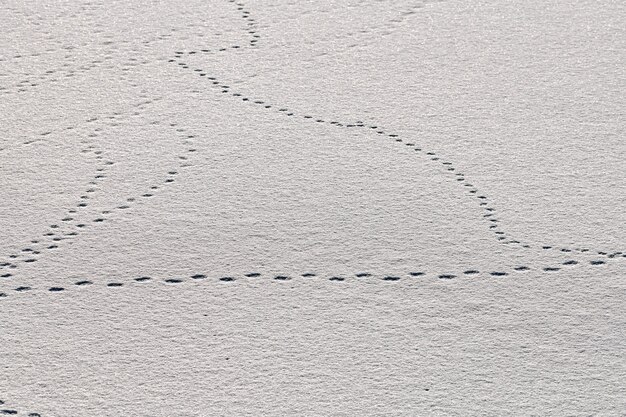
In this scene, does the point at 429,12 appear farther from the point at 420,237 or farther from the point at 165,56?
the point at 420,237

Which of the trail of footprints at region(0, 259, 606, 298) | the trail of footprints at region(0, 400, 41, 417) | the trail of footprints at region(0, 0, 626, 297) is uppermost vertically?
the trail of footprints at region(0, 0, 626, 297)

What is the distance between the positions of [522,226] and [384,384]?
1.93 feet

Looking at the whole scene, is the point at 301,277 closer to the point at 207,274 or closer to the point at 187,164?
the point at 207,274

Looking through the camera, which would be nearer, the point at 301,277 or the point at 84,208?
the point at 301,277

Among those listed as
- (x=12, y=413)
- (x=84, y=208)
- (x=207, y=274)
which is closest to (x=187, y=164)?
(x=84, y=208)

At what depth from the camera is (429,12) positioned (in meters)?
3.35

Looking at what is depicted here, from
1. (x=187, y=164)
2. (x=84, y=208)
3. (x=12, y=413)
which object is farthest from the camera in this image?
(x=187, y=164)

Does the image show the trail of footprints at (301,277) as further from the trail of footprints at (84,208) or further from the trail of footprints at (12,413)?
the trail of footprints at (12,413)

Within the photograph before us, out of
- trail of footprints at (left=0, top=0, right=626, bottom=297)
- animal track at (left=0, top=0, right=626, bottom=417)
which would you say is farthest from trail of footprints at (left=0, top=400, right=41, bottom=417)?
trail of footprints at (left=0, top=0, right=626, bottom=297)

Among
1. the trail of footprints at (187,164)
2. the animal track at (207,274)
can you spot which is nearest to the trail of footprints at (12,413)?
the animal track at (207,274)

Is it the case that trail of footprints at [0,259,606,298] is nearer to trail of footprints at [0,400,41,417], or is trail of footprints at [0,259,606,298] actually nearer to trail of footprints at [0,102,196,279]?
trail of footprints at [0,102,196,279]

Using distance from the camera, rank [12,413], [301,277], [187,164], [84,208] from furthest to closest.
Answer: [187,164] → [84,208] → [301,277] → [12,413]

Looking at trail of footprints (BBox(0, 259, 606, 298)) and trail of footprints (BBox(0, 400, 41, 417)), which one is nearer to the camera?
trail of footprints (BBox(0, 400, 41, 417))

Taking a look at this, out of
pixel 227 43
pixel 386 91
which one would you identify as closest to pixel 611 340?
pixel 386 91
